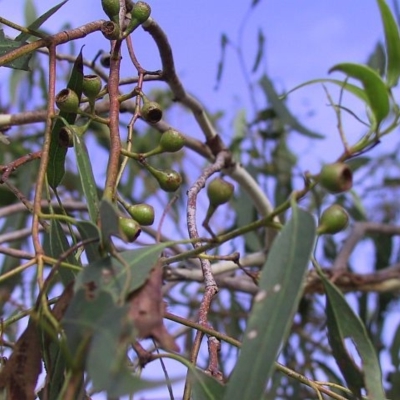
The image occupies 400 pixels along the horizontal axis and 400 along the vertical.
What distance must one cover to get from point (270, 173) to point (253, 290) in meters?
0.78

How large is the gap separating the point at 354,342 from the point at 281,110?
1.63m

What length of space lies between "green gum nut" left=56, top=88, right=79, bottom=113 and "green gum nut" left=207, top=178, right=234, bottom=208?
0.19 m

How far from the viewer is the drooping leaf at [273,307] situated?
59 centimetres

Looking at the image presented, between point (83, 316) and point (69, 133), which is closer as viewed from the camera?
point (83, 316)

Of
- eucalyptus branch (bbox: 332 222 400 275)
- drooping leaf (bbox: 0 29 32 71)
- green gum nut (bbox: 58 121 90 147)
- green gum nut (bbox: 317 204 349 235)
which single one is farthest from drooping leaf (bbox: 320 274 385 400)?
eucalyptus branch (bbox: 332 222 400 275)

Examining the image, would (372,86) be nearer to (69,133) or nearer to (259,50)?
(69,133)

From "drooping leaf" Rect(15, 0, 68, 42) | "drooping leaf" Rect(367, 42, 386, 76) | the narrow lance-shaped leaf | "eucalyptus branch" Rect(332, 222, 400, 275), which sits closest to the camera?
the narrow lance-shaped leaf

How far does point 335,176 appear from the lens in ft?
1.98

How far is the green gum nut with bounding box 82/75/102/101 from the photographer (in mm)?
864

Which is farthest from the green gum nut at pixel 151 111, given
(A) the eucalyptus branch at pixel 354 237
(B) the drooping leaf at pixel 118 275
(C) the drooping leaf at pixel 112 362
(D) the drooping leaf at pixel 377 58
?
(D) the drooping leaf at pixel 377 58

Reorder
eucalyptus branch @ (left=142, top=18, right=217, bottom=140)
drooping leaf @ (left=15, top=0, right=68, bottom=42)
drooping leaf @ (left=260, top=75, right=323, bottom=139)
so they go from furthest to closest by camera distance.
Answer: drooping leaf @ (left=260, top=75, right=323, bottom=139), eucalyptus branch @ (left=142, top=18, right=217, bottom=140), drooping leaf @ (left=15, top=0, right=68, bottom=42)

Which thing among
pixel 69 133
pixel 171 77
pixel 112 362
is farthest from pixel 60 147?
pixel 171 77

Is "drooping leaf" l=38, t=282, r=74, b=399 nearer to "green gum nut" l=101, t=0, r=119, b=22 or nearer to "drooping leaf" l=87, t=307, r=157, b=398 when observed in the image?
"drooping leaf" l=87, t=307, r=157, b=398

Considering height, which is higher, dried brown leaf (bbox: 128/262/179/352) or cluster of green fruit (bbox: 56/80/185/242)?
cluster of green fruit (bbox: 56/80/185/242)
